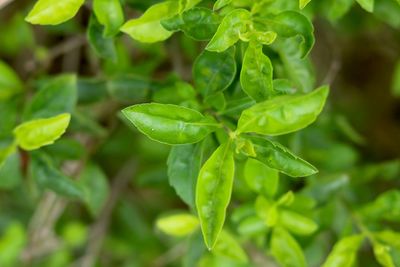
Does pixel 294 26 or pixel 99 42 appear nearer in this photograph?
pixel 294 26

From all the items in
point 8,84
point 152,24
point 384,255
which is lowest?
point 384,255

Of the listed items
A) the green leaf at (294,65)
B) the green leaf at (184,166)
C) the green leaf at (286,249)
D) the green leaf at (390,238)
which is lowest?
the green leaf at (390,238)

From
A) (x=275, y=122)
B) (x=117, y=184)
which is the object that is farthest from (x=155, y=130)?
(x=117, y=184)

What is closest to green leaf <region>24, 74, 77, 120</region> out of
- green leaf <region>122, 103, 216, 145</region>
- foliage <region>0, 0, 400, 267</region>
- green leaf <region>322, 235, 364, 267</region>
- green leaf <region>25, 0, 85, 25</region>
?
foliage <region>0, 0, 400, 267</region>

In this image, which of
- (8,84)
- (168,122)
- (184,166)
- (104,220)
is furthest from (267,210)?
(104,220)

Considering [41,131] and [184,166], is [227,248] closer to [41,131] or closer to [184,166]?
[184,166]

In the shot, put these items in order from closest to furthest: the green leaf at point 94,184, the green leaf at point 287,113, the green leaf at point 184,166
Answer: the green leaf at point 287,113, the green leaf at point 184,166, the green leaf at point 94,184

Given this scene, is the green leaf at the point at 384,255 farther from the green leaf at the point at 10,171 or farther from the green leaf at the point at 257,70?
the green leaf at the point at 10,171

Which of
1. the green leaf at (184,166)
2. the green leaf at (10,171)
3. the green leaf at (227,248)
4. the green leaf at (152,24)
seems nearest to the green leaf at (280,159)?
the green leaf at (184,166)
